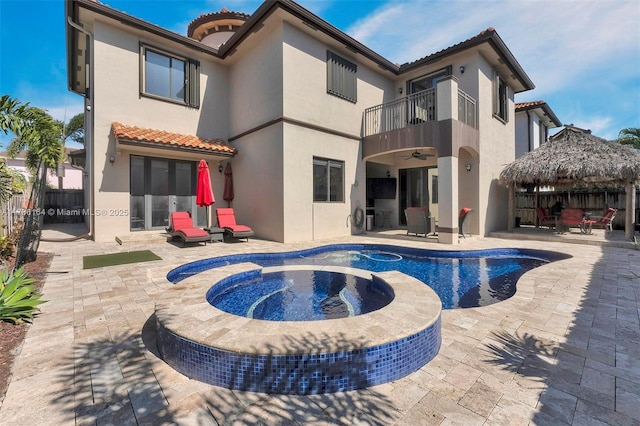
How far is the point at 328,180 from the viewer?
12.0 m

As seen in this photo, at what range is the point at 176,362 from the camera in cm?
290

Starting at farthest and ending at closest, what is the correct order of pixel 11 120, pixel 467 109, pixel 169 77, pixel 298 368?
pixel 169 77 → pixel 467 109 → pixel 11 120 → pixel 298 368

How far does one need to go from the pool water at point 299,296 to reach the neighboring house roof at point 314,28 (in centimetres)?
894

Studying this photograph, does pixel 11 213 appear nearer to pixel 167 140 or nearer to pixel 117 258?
pixel 117 258

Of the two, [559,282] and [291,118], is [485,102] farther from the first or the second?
[559,282]

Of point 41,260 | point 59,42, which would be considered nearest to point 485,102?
point 41,260

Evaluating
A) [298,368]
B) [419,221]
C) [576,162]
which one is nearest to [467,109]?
[576,162]

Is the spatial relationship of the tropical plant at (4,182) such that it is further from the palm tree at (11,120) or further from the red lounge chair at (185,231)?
the red lounge chair at (185,231)

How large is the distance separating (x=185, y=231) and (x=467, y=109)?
11768 mm

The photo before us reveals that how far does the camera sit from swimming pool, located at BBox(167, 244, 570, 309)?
20.0ft

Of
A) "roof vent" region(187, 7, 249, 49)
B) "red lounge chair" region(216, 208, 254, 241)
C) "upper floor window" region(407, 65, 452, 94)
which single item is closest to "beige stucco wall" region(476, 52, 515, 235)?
"upper floor window" region(407, 65, 452, 94)

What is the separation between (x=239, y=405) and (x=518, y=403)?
7.41 ft

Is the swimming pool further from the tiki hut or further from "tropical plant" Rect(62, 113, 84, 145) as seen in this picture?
"tropical plant" Rect(62, 113, 84, 145)

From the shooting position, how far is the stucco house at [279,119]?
10461 millimetres
